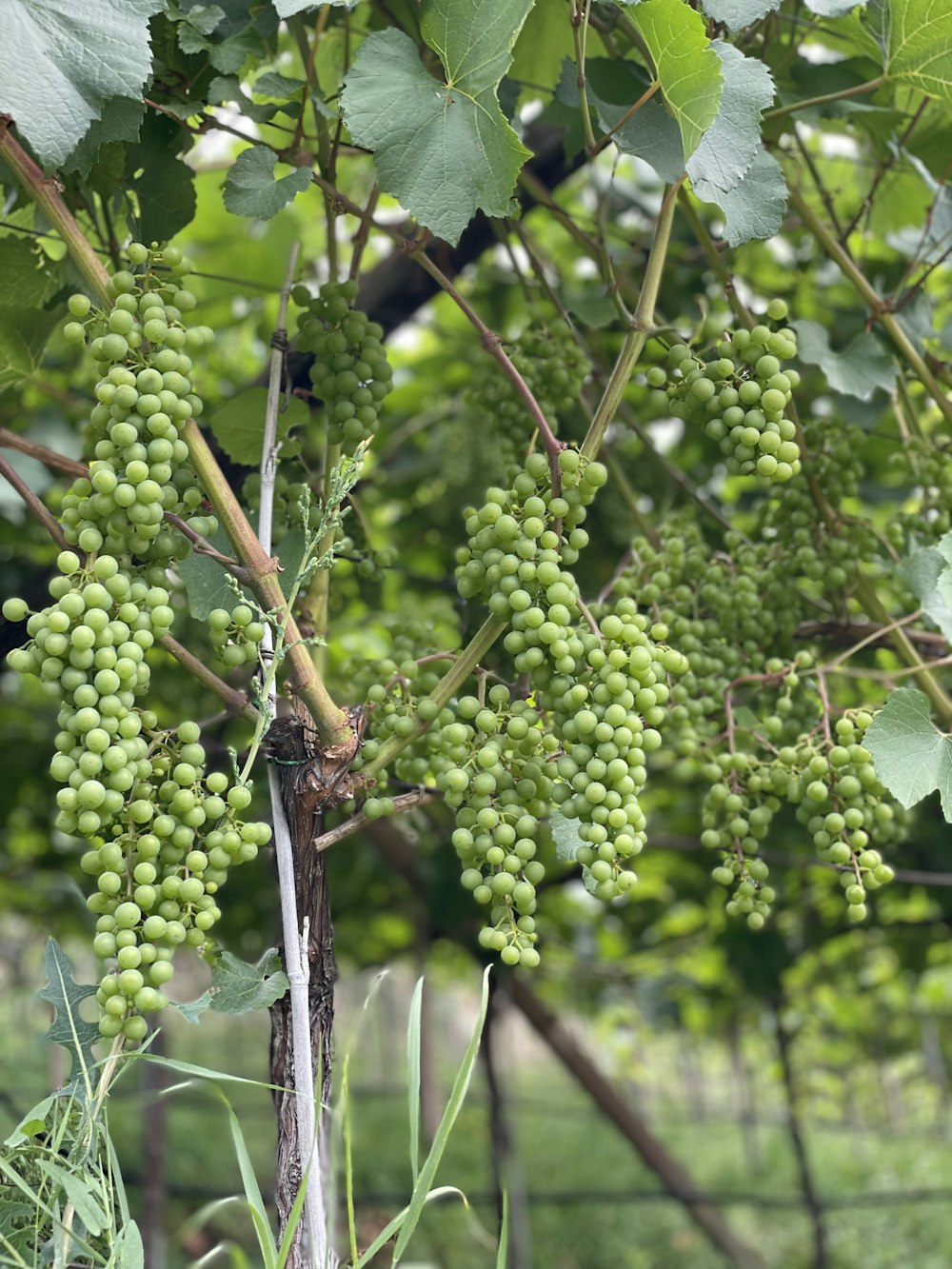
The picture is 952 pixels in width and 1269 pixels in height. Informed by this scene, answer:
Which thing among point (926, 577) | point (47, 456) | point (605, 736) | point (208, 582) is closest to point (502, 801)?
point (605, 736)

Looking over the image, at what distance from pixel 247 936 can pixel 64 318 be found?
4078 millimetres

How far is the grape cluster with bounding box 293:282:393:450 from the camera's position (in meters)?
1.16

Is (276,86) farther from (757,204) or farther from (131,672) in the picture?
(131,672)

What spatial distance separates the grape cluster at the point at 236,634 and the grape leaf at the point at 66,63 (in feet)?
1.25

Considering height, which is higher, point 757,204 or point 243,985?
point 757,204

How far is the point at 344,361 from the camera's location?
1.16m

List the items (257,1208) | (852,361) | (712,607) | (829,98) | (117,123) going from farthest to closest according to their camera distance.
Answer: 1. (852,361)
2. (712,607)
3. (829,98)
4. (117,123)
5. (257,1208)

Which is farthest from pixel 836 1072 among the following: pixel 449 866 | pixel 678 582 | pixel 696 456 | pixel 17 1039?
pixel 678 582

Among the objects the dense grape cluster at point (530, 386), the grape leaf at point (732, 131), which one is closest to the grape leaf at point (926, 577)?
the dense grape cluster at point (530, 386)

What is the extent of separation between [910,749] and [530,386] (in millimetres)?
609

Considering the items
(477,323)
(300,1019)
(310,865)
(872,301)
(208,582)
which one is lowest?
(300,1019)

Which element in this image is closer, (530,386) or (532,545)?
(532,545)

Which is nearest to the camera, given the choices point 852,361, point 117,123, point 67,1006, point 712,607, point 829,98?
point 67,1006

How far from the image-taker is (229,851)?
0.89 metres
